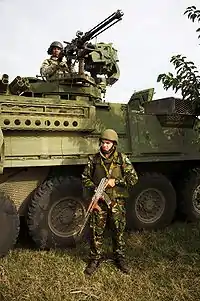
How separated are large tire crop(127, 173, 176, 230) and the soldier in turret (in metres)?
2.24

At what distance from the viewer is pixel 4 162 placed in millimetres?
5461

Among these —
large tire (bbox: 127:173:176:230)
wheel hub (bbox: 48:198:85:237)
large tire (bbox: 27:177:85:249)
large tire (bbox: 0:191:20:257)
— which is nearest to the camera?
large tire (bbox: 0:191:20:257)

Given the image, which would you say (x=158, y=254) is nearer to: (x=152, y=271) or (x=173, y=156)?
(x=152, y=271)

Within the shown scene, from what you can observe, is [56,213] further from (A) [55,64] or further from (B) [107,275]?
(A) [55,64]

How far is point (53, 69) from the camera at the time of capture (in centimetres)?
709

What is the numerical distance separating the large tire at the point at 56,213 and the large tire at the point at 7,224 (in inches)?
13.2

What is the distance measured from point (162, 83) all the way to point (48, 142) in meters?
1.79

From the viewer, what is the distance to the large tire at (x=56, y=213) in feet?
19.2

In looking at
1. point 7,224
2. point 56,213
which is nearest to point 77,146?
point 56,213

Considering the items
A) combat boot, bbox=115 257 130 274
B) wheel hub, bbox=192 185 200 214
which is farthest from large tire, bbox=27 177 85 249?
wheel hub, bbox=192 185 200 214

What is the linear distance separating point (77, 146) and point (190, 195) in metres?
2.41

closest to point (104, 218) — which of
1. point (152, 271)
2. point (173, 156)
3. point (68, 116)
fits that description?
point (152, 271)

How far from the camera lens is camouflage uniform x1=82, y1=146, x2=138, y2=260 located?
4969 millimetres

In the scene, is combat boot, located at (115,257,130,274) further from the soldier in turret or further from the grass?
the soldier in turret
